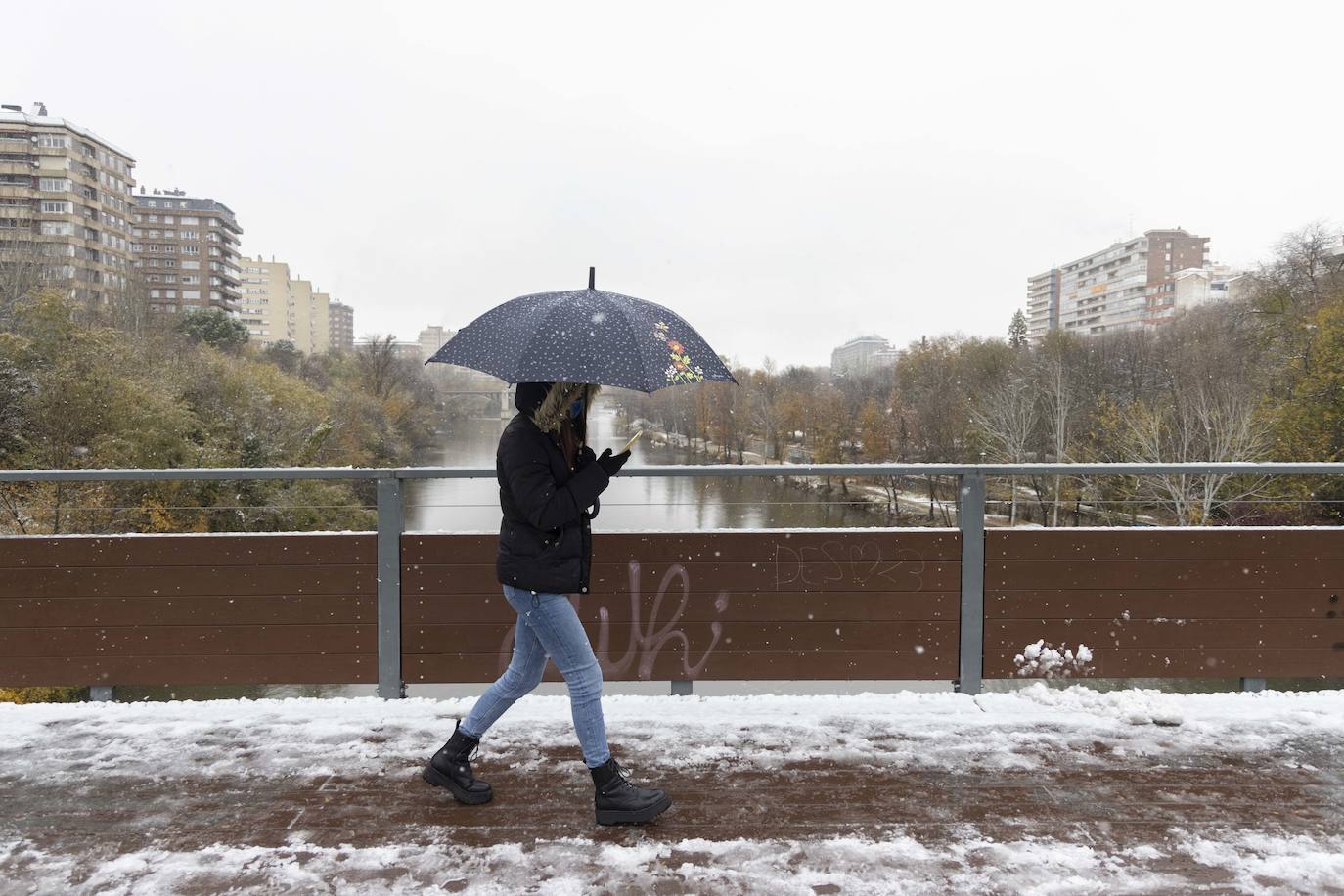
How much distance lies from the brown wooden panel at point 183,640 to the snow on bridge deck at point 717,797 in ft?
0.86

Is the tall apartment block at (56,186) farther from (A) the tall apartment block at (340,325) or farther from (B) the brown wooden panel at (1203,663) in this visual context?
(A) the tall apartment block at (340,325)

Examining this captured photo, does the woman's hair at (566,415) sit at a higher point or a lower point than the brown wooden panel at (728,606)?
higher

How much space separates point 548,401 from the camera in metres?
2.76

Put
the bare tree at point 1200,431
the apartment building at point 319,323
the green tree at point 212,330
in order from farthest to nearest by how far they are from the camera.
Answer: the apartment building at point 319,323 < the green tree at point 212,330 < the bare tree at point 1200,431

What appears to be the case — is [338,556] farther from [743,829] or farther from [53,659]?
[743,829]

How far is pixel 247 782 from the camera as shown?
3.13 m

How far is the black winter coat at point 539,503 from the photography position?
9.03 feet

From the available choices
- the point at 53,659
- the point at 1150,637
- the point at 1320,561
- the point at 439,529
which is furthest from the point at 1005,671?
the point at 53,659

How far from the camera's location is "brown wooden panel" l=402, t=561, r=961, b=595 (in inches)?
156

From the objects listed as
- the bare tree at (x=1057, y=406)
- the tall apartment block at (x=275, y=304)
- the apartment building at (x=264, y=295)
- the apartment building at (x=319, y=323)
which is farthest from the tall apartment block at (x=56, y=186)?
the bare tree at (x=1057, y=406)

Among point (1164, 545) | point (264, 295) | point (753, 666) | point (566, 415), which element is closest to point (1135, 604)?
point (1164, 545)

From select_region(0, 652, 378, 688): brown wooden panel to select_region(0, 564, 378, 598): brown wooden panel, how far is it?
12.6 inches

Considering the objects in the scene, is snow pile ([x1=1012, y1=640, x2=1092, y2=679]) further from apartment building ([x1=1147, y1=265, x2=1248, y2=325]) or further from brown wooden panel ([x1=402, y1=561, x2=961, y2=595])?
apartment building ([x1=1147, y1=265, x2=1248, y2=325])

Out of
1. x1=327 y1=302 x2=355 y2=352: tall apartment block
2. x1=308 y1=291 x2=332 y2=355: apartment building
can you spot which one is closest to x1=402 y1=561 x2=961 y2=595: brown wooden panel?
x1=308 y1=291 x2=332 y2=355: apartment building
